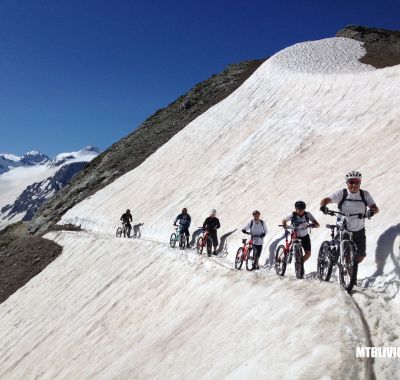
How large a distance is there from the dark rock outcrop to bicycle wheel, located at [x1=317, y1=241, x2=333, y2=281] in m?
34.3

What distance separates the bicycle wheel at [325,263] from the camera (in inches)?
372

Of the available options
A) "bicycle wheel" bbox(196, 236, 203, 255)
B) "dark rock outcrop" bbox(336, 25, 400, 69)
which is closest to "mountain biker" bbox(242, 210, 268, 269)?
"bicycle wheel" bbox(196, 236, 203, 255)

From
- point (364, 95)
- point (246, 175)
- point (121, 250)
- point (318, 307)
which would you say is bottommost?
point (318, 307)

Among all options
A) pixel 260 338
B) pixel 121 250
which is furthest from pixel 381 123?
pixel 260 338

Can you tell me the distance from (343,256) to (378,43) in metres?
50.6

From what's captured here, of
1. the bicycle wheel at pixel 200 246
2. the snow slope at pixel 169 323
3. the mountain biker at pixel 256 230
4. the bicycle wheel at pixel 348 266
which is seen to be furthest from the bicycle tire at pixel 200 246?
the bicycle wheel at pixel 348 266

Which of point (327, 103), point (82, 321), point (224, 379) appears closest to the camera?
point (224, 379)

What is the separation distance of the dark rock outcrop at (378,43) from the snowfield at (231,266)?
119 inches

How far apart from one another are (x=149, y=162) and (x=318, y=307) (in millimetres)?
34869

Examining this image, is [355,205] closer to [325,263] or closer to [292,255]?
[325,263]

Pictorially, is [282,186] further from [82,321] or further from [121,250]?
[82,321]

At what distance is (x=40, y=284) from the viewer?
2558 cm

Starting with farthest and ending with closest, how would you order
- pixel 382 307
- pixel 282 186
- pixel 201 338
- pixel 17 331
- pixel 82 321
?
pixel 282 186 → pixel 17 331 → pixel 82 321 → pixel 201 338 → pixel 382 307

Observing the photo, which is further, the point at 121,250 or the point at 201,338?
the point at 121,250
